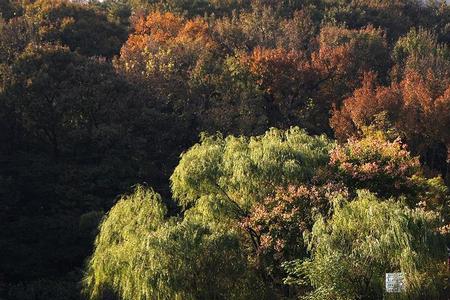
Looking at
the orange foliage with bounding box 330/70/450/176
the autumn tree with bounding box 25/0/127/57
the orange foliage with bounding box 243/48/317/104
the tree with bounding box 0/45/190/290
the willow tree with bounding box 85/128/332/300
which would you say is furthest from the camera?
the autumn tree with bounding box 25/0/127/57

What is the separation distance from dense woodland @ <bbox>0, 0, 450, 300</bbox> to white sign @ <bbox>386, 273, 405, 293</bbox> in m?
0.19

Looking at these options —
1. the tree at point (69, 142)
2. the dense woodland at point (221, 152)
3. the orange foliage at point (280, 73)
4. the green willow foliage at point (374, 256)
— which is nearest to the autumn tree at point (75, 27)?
the dense woodland at point (221, 152)

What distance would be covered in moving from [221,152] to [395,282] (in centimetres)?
744

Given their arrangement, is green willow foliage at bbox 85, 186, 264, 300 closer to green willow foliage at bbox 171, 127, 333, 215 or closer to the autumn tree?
green willow foliage at bbox 171, 127, 333, 215

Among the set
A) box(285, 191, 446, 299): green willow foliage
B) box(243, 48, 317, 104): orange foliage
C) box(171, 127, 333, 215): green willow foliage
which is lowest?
box(285, 191, 446, 299): green willow foliage

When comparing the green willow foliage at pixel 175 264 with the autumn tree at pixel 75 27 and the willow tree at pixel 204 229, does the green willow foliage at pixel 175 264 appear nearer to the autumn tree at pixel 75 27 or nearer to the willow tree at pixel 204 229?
the willow tree at pixel 204 229

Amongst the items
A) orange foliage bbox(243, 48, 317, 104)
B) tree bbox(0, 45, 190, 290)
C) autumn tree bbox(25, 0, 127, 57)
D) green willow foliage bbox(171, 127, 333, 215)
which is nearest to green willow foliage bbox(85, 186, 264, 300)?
green willow foliage bbox(171, 127, 333, 215)

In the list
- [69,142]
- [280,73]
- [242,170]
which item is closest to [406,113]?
[280,73]

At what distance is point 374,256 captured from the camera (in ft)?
41.4

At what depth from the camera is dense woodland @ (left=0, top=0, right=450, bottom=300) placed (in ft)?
44.3

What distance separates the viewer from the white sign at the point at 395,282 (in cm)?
1224

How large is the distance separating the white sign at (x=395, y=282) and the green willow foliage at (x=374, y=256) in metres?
0.18

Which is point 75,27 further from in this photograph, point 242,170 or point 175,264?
point 175,264

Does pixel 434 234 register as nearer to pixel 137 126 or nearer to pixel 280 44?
pixel 137 126
